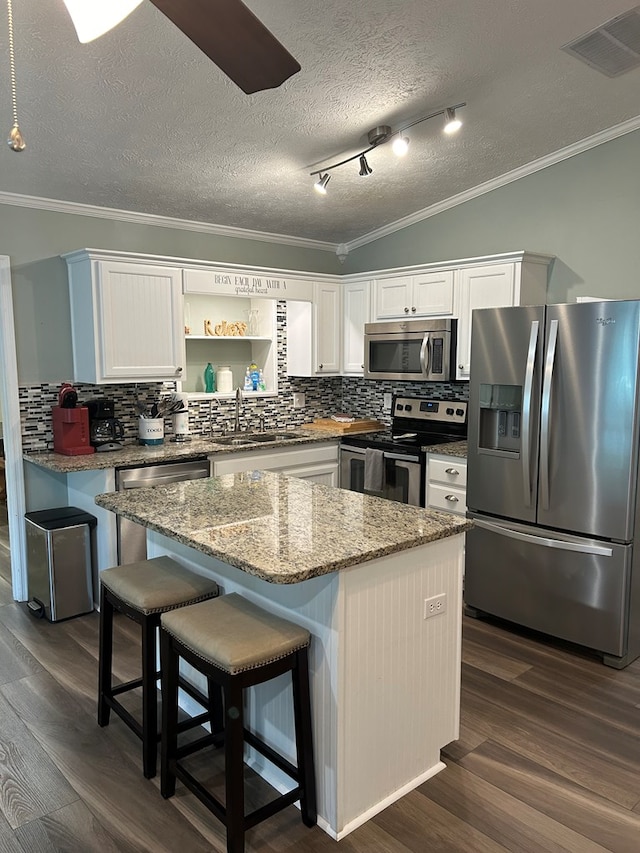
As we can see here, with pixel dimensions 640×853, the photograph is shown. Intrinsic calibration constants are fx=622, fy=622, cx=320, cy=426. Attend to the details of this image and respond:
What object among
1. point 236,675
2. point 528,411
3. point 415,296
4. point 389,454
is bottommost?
point 236,675

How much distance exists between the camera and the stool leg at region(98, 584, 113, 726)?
8.12 feet

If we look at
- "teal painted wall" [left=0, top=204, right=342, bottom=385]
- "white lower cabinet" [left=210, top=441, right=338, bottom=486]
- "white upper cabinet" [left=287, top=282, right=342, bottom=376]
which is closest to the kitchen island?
"white lower cabinet" [left=210, top=441, right=338, bottom=486]

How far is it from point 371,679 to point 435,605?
→ 359 millimetres

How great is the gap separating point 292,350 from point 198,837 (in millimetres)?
3757

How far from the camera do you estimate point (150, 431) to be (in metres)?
4.13

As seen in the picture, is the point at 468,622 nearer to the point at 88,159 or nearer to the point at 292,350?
the point at 292,350

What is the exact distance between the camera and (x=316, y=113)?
316 centimetres

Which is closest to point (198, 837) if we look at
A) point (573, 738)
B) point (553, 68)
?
point (573, 738)

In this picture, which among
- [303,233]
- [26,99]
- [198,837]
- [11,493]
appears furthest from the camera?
[303,233]

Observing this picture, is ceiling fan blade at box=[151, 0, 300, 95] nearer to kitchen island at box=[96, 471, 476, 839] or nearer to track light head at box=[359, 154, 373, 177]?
kitchen island at box=[96, 471, 476, 839]

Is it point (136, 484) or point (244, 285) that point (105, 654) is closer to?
point (136, 484)

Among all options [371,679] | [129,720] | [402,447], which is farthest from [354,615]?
[402,447]

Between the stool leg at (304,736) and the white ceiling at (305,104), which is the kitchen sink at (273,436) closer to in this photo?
the white ceiling at (305,104)

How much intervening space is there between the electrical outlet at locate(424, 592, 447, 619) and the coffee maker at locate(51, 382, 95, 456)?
8.16ft
